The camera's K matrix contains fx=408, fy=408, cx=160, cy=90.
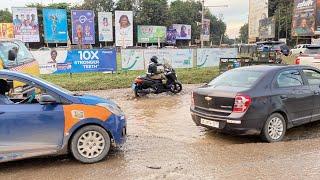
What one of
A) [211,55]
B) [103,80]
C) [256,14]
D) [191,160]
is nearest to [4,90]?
[191,160]

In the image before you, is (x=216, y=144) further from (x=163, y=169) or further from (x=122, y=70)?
(x=122, y=70)

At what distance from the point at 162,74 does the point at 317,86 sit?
691 centimetres

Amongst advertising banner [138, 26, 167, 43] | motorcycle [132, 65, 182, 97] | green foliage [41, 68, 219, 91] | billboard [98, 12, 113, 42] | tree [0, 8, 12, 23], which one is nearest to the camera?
motorcycle [132, 65, 182, 97]

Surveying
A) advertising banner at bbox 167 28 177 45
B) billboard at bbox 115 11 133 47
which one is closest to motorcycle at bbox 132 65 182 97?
billboard at bbox 115 11 133 47

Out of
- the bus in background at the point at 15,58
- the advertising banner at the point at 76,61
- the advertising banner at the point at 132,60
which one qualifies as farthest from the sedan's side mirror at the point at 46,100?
the advertising banner at the point at 132,60

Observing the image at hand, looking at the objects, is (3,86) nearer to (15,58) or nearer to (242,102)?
(15,58)

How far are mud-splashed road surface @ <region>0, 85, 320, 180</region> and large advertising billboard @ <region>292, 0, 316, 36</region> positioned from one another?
5779 centimetres

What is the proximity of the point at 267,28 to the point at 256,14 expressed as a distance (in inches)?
493

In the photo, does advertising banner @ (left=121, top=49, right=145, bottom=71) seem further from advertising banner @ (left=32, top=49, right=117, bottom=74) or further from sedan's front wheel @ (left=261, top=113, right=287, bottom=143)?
sedan's front wheel @ (left=261, top=113, right=287, bottom=143)

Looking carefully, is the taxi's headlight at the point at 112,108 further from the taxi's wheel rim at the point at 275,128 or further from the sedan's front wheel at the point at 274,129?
the taxi's wheel rim at the point at 275,128

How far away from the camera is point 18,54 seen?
9.94 meters

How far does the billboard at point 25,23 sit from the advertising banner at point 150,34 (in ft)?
92.7

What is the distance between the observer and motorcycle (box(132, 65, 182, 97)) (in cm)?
1418

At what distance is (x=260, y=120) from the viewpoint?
7262mm
